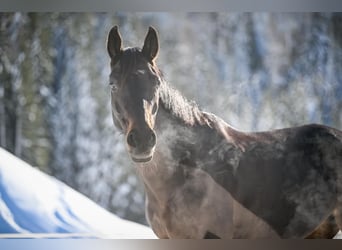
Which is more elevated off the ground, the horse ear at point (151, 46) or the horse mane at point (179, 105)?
the horse ear at point (151, 46)

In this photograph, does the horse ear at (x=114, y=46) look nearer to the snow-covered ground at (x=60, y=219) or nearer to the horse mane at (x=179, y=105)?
the horse mane at (x=179, y=105)

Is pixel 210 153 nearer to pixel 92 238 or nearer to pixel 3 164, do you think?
pixel 92 238

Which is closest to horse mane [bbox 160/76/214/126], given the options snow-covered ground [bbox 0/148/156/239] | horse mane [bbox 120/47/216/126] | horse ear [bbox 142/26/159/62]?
horse mane [bbox 120/47/216/126]

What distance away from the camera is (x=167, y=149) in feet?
7.81

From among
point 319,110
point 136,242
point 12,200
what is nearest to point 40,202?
point 12,200

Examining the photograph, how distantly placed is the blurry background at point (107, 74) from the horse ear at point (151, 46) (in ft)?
0.10

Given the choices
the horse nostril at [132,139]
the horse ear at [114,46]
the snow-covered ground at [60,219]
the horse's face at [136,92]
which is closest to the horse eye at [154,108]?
the horse's face at [136,92]

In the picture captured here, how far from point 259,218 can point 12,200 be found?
1130 millimetres

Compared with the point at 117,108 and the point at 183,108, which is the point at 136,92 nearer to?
the point at 117,108

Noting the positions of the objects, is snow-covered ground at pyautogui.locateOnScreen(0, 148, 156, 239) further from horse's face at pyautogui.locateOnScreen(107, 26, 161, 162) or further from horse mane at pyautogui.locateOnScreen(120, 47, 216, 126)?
horse mane at pyautogui.locateOnScreen(120, 47, 216, 126)

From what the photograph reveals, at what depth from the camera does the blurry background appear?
2363 millimetres

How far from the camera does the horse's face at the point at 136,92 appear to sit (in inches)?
92.2

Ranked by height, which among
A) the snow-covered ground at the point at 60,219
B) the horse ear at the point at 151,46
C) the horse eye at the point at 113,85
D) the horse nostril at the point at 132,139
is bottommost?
the snow-covered ground at the point at 60,219

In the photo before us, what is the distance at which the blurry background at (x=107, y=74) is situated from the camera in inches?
93.0
